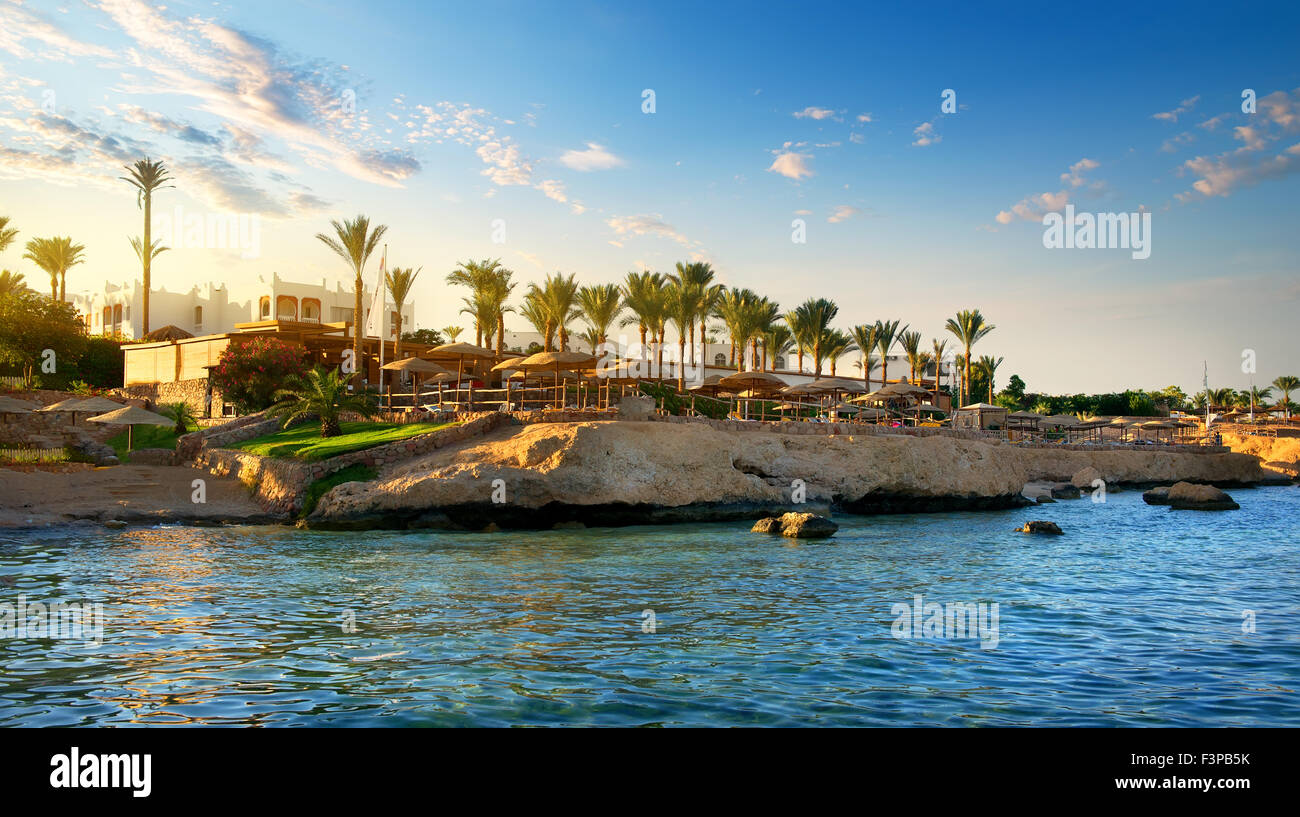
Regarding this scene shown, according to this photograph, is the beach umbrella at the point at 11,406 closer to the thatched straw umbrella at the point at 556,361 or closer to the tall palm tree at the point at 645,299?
the thatched straw umbrella at the point at 556,361

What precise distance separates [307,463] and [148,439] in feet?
57.3

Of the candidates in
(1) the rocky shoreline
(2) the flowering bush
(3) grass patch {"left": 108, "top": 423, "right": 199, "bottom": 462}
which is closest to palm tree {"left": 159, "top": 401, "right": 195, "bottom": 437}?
(3) grass patch {"left": 108, "top": 423, "right": 199, "bottom": 462}

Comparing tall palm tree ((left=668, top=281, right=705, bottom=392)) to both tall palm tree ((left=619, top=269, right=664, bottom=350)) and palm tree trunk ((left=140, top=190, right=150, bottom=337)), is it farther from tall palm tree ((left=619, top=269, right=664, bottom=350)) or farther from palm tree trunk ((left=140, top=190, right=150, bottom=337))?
palm tree trunk ((left=140, top=190, right=150, bottom=337))

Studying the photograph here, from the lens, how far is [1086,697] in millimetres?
8078

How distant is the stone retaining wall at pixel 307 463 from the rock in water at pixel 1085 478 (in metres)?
35.3

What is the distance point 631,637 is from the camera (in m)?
10.4

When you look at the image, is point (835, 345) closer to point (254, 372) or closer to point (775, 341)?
point (775, 341)

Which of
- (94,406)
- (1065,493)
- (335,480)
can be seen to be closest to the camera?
(335,480)

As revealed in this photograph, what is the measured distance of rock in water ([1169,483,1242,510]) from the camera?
3456 cm

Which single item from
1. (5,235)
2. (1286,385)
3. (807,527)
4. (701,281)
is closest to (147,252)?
(5,235)

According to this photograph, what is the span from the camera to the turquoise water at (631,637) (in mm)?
7559

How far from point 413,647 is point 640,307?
47714 millimetres
